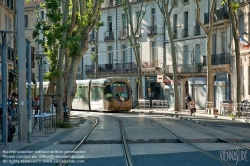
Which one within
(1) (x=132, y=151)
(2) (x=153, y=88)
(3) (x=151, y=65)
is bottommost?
(1) (x=132, y=151)

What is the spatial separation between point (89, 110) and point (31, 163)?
4515cm

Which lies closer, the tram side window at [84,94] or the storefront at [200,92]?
the tram side window at [84,94]

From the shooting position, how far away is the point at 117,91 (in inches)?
2179

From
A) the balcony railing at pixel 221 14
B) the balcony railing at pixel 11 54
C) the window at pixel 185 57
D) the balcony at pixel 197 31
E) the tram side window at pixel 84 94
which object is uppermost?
the balcony railing at pixel 221 14

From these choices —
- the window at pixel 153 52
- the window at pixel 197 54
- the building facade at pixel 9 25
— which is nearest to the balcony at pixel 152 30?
the window at pixel 153 52

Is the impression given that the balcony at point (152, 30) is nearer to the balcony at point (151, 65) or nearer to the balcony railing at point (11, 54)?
the balcony at point (151, 65)

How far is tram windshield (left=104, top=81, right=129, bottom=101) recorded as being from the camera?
54.9 m

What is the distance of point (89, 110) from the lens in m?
60.0

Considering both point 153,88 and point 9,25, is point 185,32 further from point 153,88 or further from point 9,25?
point 9,25

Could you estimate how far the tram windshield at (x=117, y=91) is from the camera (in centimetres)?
5494

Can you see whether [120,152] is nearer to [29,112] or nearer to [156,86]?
[29,112]

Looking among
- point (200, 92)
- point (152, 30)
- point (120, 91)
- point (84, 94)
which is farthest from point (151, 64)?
point (120, 91)

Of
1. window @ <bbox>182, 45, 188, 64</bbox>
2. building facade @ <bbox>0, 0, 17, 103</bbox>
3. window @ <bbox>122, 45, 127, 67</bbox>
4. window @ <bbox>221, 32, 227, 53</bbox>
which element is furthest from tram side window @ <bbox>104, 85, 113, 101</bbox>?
window @ <bbox>122, 45, 127, 67</bbox>

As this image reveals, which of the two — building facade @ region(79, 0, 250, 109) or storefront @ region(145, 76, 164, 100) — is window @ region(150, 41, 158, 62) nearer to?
building facade @ region(79, 0, 250, 109)
